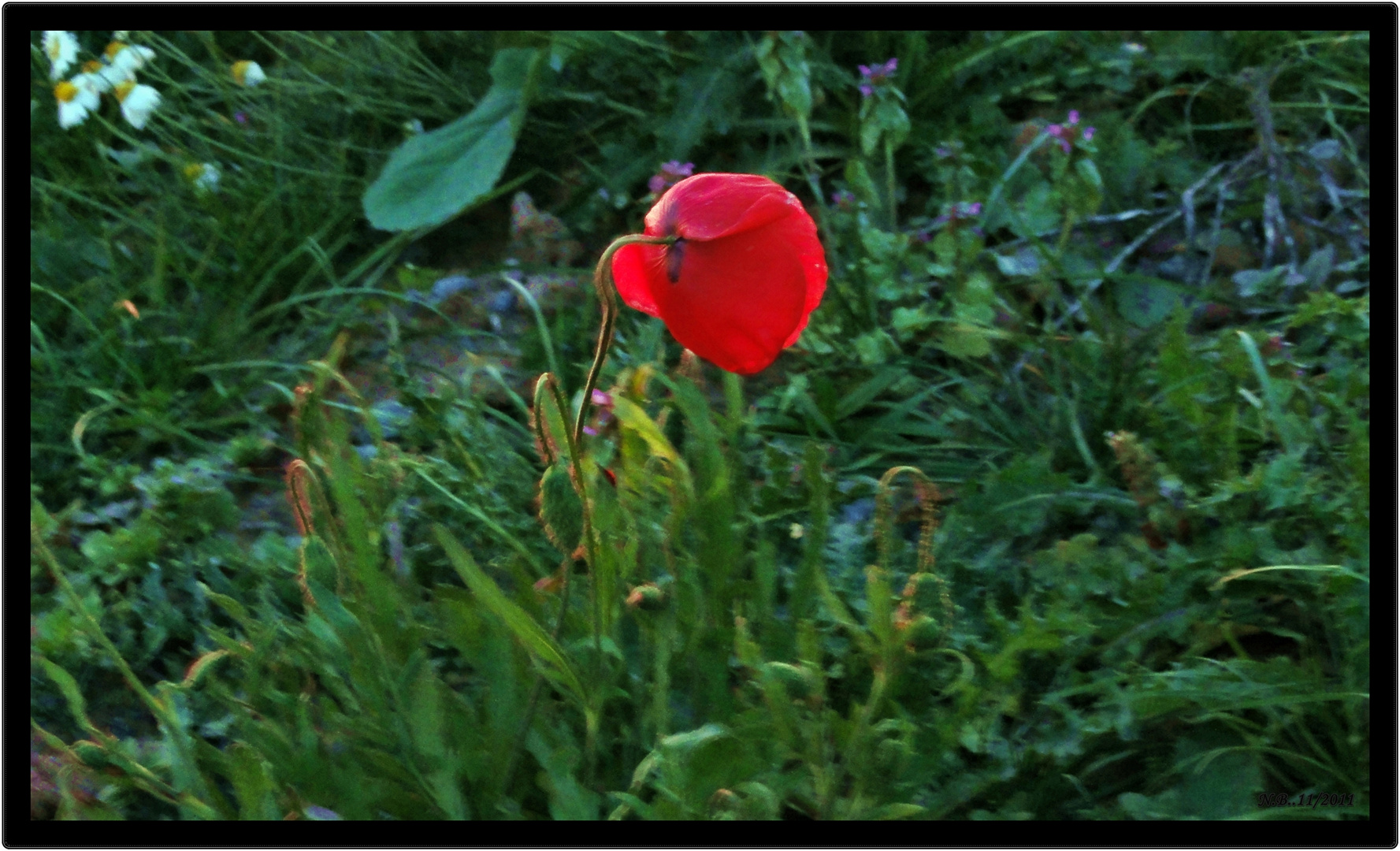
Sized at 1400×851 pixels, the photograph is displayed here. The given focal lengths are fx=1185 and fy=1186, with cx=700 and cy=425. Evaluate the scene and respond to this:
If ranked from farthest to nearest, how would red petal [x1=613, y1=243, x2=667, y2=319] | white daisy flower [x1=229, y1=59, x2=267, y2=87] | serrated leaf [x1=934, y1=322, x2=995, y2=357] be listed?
white daisy flower [x1=229, y1=59, x2=267, y2=87] < serrated leaf [x1=934, y1=322, x2=995, y2=357] < red petal [x1=613, y1=243, x2=667, y2=319]

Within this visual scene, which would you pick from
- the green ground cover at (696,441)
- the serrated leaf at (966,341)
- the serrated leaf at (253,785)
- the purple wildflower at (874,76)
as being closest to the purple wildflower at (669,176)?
the green ground cover at (696,441)

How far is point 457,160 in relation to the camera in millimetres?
1965

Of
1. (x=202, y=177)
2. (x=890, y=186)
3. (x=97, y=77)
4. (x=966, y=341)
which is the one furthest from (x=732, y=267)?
(x=97, y=77)

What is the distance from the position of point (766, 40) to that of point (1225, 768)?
1118mm

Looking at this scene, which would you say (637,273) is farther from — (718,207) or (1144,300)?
(1144,300)

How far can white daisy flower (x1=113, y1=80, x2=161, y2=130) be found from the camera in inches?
76.2

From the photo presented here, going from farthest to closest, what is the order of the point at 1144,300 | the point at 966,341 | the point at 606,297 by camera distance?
the point at 1144,300
the point at 966,341
the point at 606,297

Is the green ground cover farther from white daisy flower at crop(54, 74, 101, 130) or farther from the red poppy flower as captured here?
the red poppy flower

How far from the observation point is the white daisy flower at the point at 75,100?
6.31 feet

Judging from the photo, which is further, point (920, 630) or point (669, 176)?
point (669, 176)

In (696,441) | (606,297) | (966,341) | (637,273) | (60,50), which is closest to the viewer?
(606,297)

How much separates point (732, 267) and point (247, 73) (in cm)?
152

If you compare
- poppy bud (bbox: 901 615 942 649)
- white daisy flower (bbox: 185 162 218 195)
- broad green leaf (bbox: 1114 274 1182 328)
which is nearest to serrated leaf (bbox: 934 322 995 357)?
broad green leaf (bbox: 1114 274 1182 328)

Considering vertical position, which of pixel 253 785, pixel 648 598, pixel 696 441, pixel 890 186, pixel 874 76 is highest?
pixel 874 76
